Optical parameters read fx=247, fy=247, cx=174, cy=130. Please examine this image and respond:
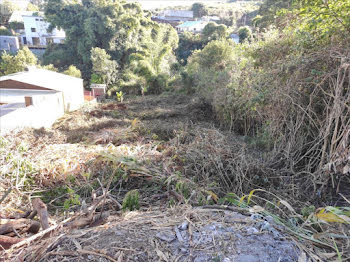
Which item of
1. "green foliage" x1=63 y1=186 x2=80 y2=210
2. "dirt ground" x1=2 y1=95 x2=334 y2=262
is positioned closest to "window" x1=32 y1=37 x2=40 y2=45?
"dirt ground" x1=2 y1=95 x2=334 y2=262

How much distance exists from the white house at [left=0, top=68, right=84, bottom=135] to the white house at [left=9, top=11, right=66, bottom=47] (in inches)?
928

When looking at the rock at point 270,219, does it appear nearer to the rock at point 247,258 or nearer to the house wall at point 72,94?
the rock at point 247,258

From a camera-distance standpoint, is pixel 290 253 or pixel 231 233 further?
pixel 231 233

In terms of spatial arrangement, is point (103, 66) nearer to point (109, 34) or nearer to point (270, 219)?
point (109, 34)

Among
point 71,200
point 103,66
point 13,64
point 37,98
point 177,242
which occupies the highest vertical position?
point 13,64

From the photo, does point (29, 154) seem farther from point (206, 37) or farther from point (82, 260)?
point (206, 37)

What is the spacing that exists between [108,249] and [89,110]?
10216 mm

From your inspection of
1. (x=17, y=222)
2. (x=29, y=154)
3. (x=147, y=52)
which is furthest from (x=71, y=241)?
(x=147, y=52)

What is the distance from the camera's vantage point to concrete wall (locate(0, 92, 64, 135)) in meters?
7.07

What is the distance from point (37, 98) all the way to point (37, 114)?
763 mm

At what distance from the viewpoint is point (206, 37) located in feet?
A: 90.8

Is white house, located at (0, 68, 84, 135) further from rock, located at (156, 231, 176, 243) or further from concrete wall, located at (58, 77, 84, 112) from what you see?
rock, located at (156, 231, 176, 243)

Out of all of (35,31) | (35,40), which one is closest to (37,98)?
(35,31)

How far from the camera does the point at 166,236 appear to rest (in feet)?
6.24
